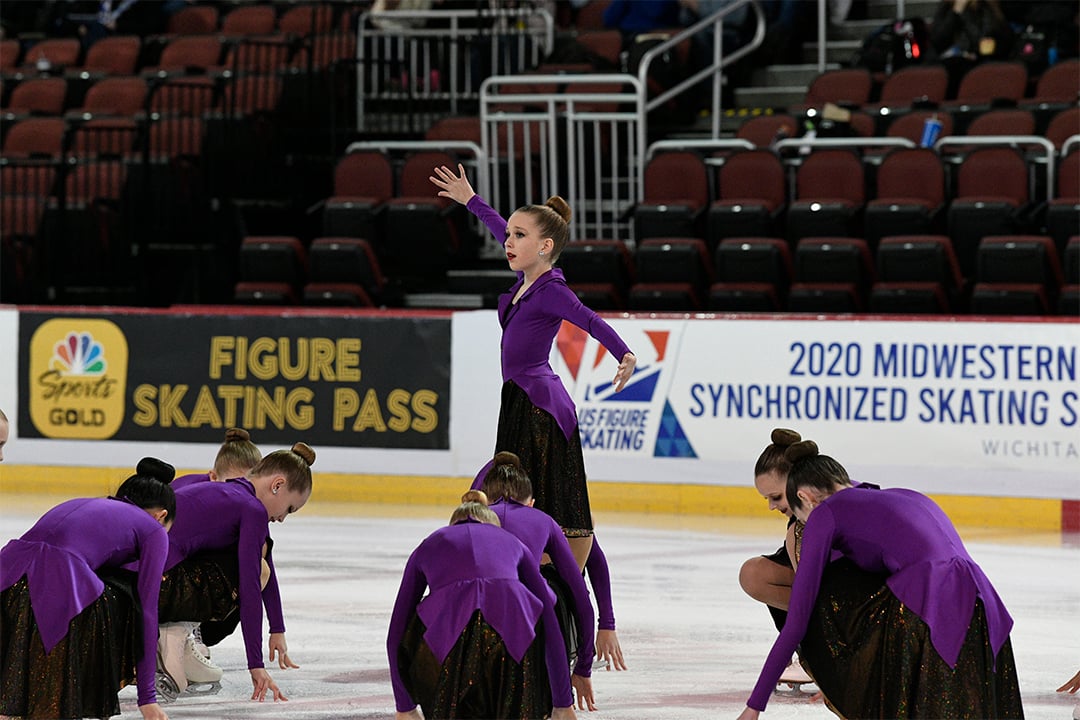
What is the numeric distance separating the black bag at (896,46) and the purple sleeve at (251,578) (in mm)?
8973

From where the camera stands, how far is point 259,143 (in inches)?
524

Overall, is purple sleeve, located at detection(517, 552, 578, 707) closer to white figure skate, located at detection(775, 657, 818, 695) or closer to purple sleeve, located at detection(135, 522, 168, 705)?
purple sleeve, located at detection(135, 522, 168, 705)

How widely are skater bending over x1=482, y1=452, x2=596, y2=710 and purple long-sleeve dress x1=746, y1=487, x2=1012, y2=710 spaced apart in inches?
27.5

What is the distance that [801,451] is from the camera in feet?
14.2

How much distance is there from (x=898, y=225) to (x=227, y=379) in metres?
4.10

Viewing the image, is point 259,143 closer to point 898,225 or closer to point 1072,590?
point 898,225

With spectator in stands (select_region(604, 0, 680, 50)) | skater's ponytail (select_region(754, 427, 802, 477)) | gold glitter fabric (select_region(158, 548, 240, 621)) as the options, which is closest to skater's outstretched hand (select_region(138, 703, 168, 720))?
gold glitter fabric (select_region(158, 548, 240, 621))

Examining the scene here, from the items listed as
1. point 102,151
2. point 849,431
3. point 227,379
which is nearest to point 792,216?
point 849,431

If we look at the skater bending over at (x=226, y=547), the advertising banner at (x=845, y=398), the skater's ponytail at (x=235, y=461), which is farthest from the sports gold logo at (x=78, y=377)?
the skater bending over at (x=226, y=547)

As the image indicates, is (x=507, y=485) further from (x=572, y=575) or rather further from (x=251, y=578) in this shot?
(x=251, y=578)

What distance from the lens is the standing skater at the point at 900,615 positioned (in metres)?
4.01

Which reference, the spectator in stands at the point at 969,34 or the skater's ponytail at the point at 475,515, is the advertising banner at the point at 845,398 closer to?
the spectator in stands at the point at 969,34

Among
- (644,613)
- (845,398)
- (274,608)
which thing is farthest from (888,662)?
(845,398)

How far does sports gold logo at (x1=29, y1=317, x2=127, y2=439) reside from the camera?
1051cm
